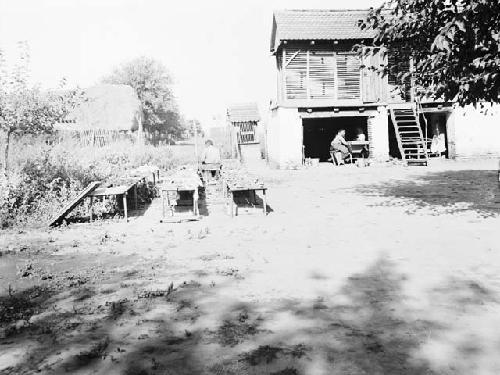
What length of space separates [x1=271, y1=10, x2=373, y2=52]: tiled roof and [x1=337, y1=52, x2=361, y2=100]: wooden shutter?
3.36ft

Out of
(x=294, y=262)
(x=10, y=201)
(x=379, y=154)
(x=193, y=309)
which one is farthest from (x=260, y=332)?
(x=379, y=154)

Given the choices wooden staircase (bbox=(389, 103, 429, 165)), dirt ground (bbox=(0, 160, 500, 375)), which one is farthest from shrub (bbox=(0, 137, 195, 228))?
wooden staircase (bbox=(389, 103, 429, 165))

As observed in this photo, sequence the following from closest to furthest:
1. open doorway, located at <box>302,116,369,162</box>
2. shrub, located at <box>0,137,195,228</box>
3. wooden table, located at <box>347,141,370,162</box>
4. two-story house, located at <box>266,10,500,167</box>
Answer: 1. shrub, located at <box>0,137,195,228</box>
2. two-story house, located at <box>266,10,500,167</box>
3. wooden table, located at <box>347,141,370,162</box>
4. open doorway, located at <box>302,116,369,162</box>

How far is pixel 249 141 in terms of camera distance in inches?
1169

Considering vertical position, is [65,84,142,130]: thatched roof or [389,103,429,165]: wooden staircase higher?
[65,84,142,130]: thatched roof

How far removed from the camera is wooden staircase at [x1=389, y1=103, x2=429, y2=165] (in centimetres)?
1972

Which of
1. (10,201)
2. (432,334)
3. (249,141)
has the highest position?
(249,141)

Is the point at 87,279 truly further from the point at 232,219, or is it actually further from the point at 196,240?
the point at 232,219

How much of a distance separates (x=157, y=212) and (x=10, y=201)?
10.4 ft

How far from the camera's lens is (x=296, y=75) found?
802 inches

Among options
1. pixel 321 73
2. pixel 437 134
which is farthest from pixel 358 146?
pixel 437 134

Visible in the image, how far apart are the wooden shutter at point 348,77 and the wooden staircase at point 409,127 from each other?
1888 mm

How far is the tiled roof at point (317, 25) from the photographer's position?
1977cm

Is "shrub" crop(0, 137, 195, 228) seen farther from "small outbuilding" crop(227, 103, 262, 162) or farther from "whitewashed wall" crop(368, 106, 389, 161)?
"small outbuilding" crop(227, 103, 262, 162)
